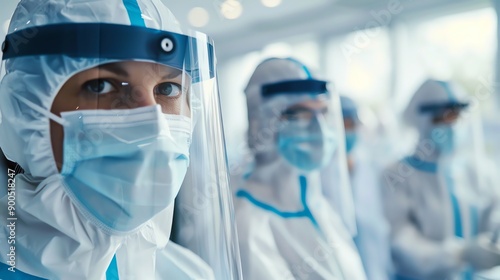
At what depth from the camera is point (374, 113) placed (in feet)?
9.61

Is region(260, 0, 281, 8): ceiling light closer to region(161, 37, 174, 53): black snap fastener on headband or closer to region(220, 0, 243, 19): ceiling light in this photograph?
region(220, 0, 243, 19): ceiling light

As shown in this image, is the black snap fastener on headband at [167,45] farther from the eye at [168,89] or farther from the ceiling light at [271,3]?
the ceiling light at [271,3]

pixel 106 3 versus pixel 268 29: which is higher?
pixel 268 29

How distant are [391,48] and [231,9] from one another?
1.28 m

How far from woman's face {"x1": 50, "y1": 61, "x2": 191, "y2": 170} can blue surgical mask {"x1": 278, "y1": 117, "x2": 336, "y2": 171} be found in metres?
0.96

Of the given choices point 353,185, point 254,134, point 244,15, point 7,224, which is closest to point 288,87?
point 254,134

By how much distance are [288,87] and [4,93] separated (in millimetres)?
1020

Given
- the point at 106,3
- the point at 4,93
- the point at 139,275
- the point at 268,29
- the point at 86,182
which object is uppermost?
the point at 268,29

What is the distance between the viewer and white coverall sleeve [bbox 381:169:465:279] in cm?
224

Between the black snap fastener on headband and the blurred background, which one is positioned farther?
the blurred background

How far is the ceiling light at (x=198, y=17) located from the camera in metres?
1.49

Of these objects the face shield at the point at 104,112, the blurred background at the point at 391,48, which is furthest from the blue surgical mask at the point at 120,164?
the blurred background at the point at 391,48

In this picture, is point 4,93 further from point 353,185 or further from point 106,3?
point 353,185

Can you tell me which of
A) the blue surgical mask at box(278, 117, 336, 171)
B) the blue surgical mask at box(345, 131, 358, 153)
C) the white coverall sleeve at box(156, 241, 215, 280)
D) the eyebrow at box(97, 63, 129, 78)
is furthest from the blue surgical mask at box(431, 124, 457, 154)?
the eyebrow at box(97, 63, 129, 78)
